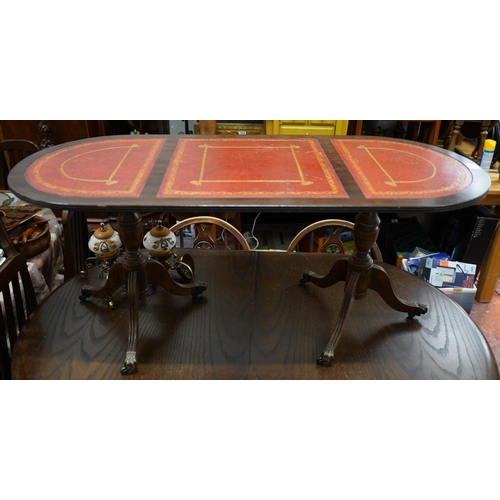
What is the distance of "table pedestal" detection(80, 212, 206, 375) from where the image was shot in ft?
4.58

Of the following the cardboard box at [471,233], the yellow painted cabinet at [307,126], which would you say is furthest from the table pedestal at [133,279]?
the cardboard box at [471,233]

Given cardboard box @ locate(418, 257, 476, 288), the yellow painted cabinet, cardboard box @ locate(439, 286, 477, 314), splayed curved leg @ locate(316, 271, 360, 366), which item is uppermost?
the yellow painted cabinet

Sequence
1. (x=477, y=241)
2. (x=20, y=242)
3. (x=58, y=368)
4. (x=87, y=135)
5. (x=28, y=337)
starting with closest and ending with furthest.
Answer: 1. (x=58, y=368)
2. (x=28, y=337)
3. (x=20, y=242)
4. (x=477, y=241)
5. (x=87, y=135)

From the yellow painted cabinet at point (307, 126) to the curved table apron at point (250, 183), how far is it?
3.11 ft

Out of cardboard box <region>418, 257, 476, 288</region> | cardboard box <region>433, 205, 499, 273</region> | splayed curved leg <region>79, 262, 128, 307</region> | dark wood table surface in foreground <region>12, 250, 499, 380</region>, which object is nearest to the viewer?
dark wood table surface in foreground <region>12, 250, 499, 380</region>

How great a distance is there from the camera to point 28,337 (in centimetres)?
141

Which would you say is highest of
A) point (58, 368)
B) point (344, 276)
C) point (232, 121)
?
point (232, 121)

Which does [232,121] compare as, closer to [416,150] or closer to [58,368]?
[416,150]

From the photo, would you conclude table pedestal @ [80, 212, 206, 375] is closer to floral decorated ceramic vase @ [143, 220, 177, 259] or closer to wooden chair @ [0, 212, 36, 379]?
floral decorated ceramic vase @ [143, 220, 177, 259]

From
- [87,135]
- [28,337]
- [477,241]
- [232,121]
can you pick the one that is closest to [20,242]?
[28,337]

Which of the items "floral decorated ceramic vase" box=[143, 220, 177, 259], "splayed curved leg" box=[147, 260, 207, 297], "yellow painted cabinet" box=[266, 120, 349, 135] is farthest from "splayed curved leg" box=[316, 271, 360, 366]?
"yellow painted cabinet" box=[266, 120, 349, 135]

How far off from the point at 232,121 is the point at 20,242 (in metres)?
1.45

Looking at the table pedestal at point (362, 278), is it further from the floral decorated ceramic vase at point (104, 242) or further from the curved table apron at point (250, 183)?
the floral decorated ceramic vase at point (104, 242)

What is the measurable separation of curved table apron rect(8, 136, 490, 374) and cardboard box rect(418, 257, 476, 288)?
101cm
